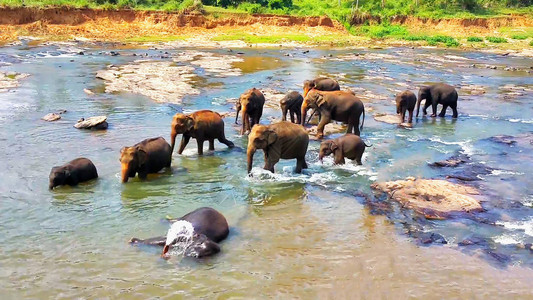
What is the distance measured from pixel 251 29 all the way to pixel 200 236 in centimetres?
5127

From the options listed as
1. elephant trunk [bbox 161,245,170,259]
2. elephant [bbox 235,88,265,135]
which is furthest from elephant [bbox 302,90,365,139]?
elephant trunk [bbox 161,245,170,259]

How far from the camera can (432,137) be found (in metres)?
15.4

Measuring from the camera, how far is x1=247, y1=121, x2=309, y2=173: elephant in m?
10.2

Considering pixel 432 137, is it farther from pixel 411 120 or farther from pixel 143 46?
pixel 143 46

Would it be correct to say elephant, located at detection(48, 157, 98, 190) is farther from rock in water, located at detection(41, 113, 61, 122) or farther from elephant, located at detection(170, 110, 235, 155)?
rock in water, located at detection(41, 113, 61, 122)

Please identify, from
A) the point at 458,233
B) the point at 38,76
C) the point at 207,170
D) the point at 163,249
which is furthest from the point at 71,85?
the point at 458,233

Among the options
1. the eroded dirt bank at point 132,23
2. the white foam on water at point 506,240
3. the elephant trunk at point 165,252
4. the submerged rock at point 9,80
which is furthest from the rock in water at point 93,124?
the eroded dirt bank at point 132,23

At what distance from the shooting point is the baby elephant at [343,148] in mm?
11617

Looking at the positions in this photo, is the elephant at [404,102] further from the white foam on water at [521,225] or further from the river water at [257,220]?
the white foam on water at [521,225]

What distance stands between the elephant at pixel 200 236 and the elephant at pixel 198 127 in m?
4.02

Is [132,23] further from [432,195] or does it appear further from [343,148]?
[432,195]

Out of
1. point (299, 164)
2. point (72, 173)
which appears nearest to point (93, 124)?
point (72, 173)

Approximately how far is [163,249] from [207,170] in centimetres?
413

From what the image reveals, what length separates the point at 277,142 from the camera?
10594mm
